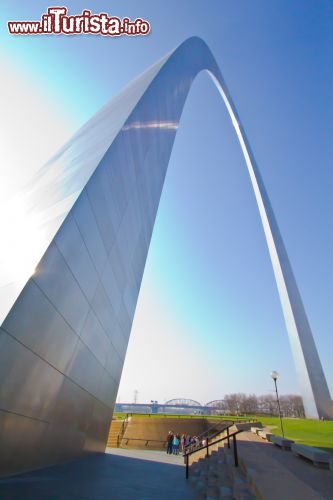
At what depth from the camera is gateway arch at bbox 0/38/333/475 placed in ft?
16.2

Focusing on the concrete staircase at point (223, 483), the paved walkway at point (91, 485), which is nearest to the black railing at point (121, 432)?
the concrete staircase at point (223, 483)

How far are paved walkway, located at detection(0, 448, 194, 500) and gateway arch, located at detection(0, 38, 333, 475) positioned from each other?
42 cm

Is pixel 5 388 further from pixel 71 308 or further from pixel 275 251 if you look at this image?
pixel 275 251

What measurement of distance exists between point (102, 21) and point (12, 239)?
460 inches

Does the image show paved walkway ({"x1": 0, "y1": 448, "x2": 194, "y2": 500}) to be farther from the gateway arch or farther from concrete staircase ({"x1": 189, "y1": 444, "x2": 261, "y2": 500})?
the gateway arch

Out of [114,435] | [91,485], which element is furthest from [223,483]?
[114,435]

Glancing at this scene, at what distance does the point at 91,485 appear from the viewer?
574 cm

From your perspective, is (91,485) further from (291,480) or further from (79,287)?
(79,287)

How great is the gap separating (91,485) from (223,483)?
270cm

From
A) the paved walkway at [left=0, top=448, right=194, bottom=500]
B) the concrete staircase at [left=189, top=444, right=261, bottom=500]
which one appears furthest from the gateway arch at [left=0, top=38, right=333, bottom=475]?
the concrete staircase at [left=189, top=444, right=261, bottom=500]

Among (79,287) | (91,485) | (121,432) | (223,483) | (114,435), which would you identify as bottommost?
(91,485)

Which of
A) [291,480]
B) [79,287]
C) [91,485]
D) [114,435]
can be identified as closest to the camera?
[291,480]

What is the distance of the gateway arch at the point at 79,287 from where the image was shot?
4.94 metres

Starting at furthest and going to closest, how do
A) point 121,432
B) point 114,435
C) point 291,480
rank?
point 121,432, point 114,435, point 291,480
